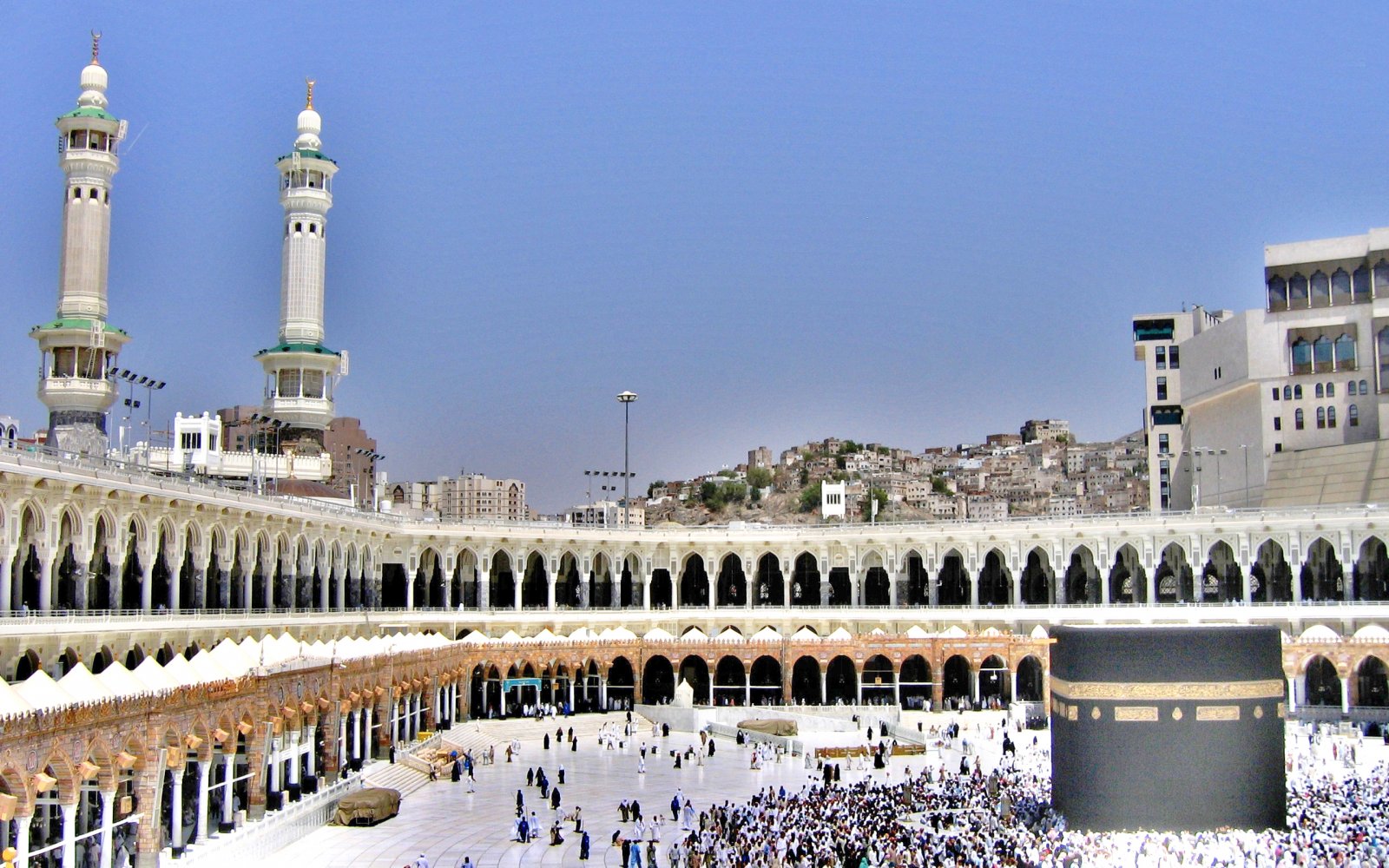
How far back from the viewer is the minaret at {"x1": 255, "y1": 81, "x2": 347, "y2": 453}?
71.5m

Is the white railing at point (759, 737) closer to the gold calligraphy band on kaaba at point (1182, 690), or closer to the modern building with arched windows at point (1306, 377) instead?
the gold calligraphy band on kaaba at point (1182, 690)

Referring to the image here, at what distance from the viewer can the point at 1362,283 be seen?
66500 mm

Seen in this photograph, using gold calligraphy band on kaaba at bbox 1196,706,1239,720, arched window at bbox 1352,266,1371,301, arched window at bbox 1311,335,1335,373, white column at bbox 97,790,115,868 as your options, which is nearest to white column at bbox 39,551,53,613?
white column at bbox 97,790,115,868

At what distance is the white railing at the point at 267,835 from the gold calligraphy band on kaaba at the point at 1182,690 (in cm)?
1772

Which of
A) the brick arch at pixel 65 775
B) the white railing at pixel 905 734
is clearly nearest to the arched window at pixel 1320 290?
the white railing at pixel 905 734

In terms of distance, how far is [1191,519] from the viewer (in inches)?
2311

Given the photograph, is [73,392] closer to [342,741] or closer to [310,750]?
[342,741]

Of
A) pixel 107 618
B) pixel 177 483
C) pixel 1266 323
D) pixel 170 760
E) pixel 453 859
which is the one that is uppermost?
pixel 1266 323

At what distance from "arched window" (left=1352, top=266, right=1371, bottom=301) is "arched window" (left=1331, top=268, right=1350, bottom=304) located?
35 centimetres

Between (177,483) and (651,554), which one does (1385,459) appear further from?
(177,483)

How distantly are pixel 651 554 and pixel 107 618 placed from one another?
33.3 meters

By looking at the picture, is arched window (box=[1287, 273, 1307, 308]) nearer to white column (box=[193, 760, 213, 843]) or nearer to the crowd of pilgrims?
the crowd of pilgrims

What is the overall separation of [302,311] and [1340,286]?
52277mm

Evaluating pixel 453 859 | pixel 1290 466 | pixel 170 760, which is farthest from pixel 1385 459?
pixel 170 760
